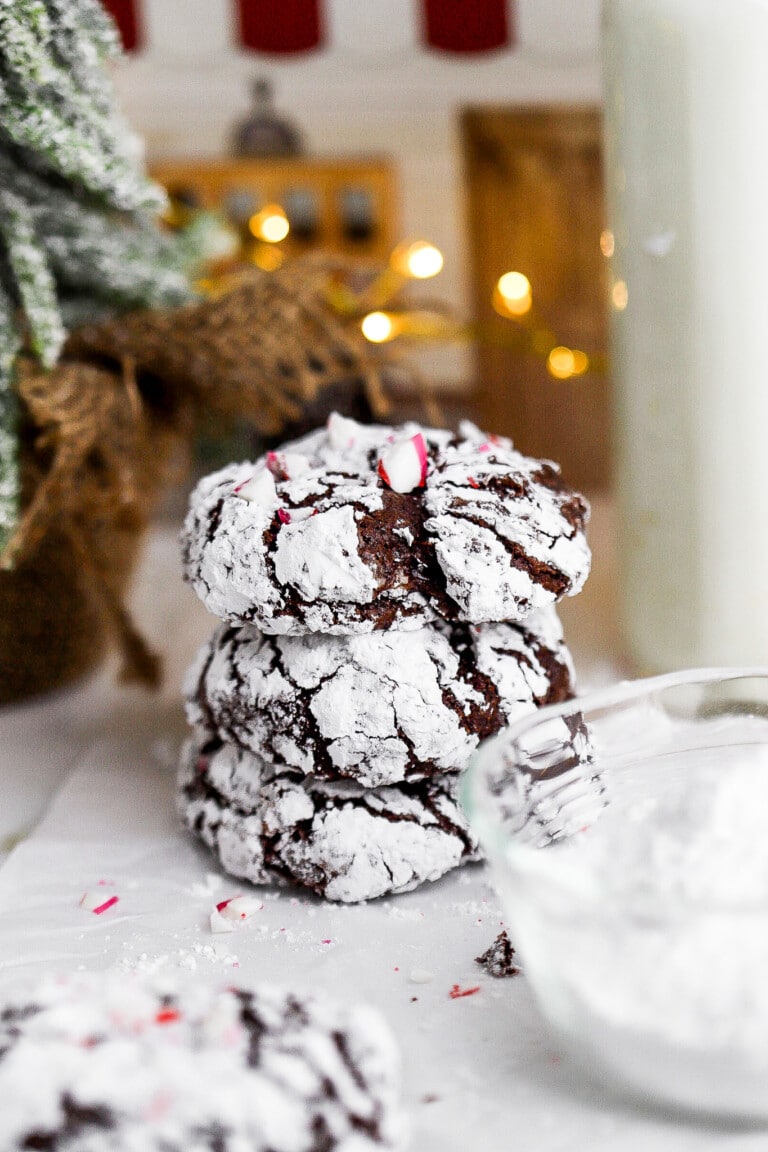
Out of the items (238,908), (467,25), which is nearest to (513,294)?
(467,25)

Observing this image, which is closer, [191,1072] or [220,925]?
[191,1072]

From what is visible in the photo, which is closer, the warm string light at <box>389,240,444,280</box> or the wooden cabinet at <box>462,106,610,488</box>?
the warm string light at <box>389,240,444,280</box>

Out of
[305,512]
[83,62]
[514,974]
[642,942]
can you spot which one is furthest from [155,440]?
[642,942]

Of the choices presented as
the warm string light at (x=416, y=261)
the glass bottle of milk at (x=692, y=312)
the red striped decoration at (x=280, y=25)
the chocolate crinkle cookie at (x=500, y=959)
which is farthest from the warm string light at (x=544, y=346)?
the chocolate crinkle cookie at (x=500, y=959)

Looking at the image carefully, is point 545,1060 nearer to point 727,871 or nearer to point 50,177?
point 727,871

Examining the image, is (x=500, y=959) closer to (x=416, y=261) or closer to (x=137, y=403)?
(x=137, y=403)

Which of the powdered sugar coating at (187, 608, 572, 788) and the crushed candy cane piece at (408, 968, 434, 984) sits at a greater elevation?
the powdered sugar coating at (187, 608, 572, 788)

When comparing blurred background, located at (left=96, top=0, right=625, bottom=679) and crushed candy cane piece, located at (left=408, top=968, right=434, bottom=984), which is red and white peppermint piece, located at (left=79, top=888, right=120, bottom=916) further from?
blurred background, located at (left=96, top=0, right=625, bottom=679)

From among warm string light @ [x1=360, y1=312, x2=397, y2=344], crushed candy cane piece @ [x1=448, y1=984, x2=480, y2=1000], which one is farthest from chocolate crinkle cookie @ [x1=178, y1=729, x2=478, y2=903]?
warm string light @ [x1=360, y1=312, x2=397, y2=344]

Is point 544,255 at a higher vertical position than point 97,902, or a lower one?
higher
